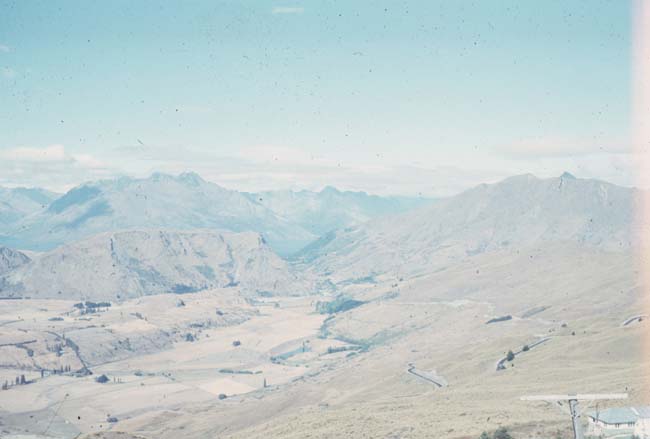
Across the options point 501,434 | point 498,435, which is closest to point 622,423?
point 501,434

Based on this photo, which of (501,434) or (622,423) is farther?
(622,423)

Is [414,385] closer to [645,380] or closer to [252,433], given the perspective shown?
[252,433]

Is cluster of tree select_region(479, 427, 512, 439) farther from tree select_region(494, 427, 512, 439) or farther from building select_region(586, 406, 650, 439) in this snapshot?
building select_region(586, 406, 650, 439)

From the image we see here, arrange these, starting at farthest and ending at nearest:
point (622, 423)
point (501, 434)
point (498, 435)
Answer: point (622, 423), point (501, 434), point (498, 435)

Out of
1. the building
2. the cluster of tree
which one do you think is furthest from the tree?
the building

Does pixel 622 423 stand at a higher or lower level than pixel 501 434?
lower

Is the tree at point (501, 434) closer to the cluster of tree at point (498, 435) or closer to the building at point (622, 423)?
the cluster of tree at point (498, 435)

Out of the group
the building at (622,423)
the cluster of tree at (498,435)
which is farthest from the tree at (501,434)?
the building at (622,423)

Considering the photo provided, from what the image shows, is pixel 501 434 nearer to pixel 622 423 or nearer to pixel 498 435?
pixel 498 435
